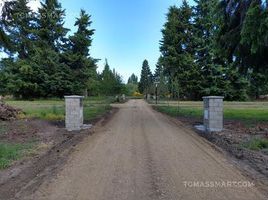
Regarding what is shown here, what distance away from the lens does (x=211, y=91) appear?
5934 cm

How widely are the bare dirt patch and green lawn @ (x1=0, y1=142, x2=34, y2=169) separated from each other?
0.21 metres

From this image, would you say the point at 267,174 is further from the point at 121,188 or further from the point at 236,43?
the point at 236,43

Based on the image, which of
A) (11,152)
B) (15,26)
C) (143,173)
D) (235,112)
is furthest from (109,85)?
(143,173)

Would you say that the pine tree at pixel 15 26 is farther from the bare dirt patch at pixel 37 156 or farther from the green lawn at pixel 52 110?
the green lawn at pixel 52 110

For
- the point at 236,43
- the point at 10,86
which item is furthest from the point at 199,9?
the point at 236,43

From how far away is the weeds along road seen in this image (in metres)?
6.57

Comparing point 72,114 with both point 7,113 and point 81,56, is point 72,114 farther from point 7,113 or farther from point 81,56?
point 81,56

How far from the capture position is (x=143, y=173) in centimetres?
813

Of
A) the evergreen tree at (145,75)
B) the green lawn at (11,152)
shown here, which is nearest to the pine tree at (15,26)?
the green lawn at (11,152)

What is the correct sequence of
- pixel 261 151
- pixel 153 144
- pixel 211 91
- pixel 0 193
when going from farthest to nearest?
pixel 211 91 < pixel 153 144 < pixel 261 151 < pixel 0 193

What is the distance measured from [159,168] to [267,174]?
6.98 feet

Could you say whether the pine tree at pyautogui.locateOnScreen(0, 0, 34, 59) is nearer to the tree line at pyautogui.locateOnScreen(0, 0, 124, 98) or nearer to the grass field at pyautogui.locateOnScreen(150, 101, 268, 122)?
the grass field at pyautogui.locateOnScreen(150, 101, 268, 122)

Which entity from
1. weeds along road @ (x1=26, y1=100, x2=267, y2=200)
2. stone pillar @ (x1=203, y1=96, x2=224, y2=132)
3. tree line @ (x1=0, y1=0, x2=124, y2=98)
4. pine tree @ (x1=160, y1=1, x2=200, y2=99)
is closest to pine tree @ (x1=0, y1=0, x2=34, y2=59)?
weeds along road @ (x1=26, y1=100, x2=267, y2=200)

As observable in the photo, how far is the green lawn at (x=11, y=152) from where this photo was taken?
9.34 meters
